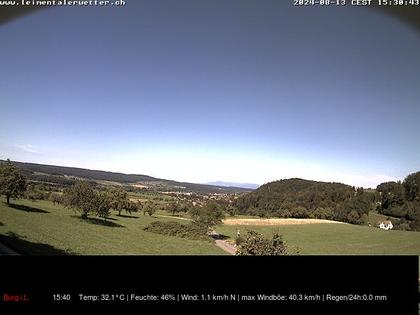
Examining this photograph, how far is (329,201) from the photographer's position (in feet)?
39.9

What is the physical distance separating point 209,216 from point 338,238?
17.5ft

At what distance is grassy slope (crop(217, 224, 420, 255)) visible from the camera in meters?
9.23

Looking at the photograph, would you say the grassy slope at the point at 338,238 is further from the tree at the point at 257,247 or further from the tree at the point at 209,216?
the tree at the point at 257,247

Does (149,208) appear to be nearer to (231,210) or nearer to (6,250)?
(231,210)

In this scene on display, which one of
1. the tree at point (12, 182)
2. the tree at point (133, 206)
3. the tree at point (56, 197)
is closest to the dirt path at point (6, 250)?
the tree at point (12, 182)

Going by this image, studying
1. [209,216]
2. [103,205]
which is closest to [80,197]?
[103,205]

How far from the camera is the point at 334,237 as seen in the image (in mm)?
13094

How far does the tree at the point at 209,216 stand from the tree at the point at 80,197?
5179 millimetres

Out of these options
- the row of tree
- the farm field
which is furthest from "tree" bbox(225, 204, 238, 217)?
the farm field

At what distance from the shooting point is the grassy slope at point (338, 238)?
923 centimetres

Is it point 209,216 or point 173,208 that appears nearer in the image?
point 173,208
